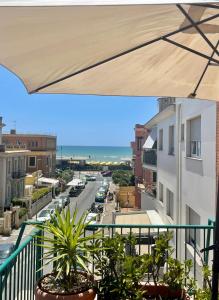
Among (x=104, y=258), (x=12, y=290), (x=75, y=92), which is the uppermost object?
(x=75, y=92)

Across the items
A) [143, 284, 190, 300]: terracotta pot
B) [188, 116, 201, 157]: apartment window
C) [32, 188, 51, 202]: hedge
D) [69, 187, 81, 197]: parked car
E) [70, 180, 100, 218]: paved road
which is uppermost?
[188, 116, 201, 157]: apartment window

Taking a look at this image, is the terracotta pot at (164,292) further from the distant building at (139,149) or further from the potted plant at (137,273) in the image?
the distant building at (139,149)

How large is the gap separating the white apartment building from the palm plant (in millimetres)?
6048

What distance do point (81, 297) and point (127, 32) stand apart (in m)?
2.20

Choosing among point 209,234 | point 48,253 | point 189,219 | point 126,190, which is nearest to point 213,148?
point 189,219

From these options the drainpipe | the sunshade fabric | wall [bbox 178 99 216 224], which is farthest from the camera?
the drainpipe

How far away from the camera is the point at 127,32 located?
2447 mm

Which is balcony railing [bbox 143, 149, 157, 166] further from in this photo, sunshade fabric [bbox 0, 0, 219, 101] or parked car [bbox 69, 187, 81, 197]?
parked car [bbox 69, 187, 81, 197]

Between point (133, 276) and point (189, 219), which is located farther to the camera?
point (189, 219)

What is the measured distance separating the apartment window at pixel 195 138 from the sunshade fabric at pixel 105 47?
7251 mm

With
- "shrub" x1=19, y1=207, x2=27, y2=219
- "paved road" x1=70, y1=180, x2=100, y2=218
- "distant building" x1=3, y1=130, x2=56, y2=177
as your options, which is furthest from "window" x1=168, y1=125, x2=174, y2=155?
"distant building" x1=3, y1=130, x2=56, y2=177

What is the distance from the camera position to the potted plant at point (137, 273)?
10.8 feet

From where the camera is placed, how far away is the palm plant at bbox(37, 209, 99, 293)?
3.07 m

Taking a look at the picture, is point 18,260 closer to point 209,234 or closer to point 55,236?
point 55,236
